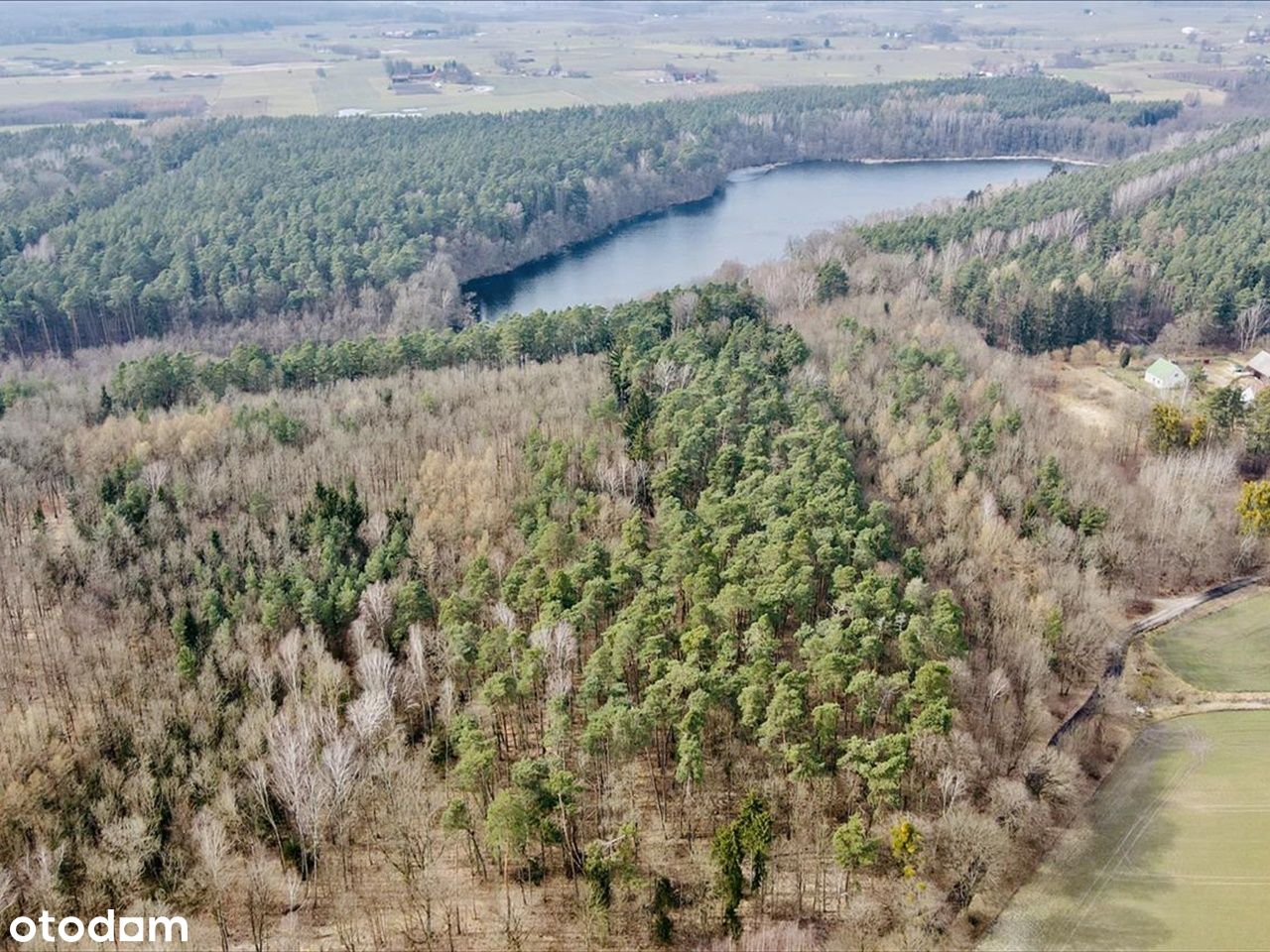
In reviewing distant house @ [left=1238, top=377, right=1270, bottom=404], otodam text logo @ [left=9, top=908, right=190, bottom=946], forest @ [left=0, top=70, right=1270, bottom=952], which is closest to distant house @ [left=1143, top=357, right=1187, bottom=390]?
distant house @ [left=1238, top=377, right=1270, bottom=404]

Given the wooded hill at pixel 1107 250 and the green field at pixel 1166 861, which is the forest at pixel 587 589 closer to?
the wooded hill at pixel 1107 250

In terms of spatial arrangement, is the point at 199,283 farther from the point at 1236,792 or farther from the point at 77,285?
the point at 1236,792

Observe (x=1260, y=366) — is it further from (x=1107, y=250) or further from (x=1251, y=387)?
(x=1107, y=250)

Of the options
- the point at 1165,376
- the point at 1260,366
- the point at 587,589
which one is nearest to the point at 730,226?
the point at 1165,376

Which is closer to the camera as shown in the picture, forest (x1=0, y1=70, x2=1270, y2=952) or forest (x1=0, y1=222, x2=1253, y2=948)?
forest (x1=0, y1=222, x2=1253, y2=948)

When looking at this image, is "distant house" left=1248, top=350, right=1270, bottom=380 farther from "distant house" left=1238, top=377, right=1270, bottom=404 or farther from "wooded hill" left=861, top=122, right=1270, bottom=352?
"wooded hill" left=861, top=122, right=1270, bottom=352

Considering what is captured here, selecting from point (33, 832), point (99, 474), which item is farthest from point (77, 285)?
point (33, 832)
